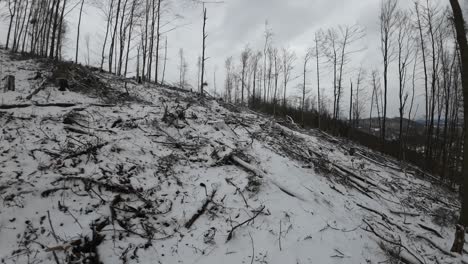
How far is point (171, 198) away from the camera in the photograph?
4.46m

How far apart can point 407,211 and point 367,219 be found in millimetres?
2525

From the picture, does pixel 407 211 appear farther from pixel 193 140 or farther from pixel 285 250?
pixel 193 140

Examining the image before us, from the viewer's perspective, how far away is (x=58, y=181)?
3824 millimetres

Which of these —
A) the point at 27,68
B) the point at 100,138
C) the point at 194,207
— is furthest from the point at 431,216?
the point at 27,68

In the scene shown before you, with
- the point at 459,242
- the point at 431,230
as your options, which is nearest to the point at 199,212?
the point at 459,242

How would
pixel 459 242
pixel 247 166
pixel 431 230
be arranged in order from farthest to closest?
pixel 431 230
pixel 247 166
pixel 459 242

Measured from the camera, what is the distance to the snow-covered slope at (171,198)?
334 cm

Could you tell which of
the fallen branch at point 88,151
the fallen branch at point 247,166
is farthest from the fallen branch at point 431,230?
the fallen branch at point 88,151

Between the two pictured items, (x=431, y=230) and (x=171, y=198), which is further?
(x=431, y=230)

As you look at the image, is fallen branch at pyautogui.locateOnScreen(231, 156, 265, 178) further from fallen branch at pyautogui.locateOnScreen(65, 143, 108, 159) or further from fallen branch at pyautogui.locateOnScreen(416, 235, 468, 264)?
fallen branch at pyautogui.locateOnScreen(416, 235, 468, 264)

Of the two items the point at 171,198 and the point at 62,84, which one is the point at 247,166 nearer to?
the point at 171,198

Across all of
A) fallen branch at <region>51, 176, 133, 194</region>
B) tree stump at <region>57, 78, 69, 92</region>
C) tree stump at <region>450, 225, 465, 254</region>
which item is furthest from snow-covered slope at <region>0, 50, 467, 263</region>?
tree stump at <region>57, 78, 69, 92</region>

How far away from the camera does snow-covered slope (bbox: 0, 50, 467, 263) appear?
131 inches

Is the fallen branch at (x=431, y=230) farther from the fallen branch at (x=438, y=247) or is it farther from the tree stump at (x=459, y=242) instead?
the tree stump at (x=459, y=242)
